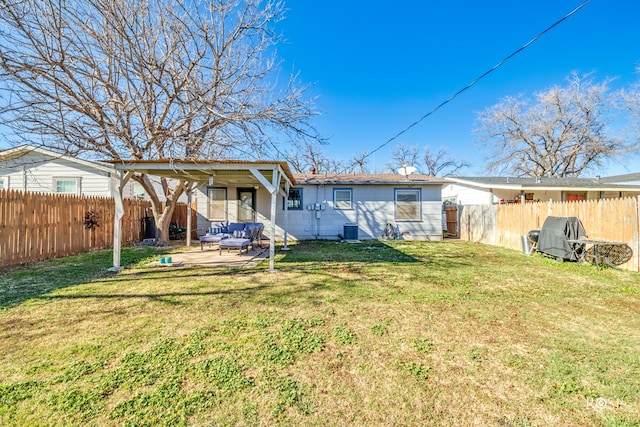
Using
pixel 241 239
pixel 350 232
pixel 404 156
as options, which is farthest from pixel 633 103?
pixel 404 156

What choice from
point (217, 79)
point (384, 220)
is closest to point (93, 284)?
point (217, 79)

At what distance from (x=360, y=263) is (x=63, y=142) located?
7454 millimetres

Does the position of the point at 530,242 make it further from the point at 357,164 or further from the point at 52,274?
the point at 357,164

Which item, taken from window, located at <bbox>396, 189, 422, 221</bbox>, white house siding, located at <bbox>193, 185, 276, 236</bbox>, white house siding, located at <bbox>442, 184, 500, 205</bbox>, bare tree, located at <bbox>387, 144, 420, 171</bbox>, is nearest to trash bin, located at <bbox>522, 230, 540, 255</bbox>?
window, located at <bbox>396, 189, 422, 221</bbox>

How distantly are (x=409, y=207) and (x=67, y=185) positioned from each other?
15.0 meters

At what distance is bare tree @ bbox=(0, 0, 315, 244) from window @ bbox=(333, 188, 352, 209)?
6.11m

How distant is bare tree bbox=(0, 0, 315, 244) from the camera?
499 cm

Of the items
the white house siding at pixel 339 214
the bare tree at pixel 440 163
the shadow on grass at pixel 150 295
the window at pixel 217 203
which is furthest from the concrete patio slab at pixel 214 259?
the bare tree at pixel 440 163

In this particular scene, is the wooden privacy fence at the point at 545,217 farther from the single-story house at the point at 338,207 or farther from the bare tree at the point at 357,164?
the bare tree at the point at 357,164

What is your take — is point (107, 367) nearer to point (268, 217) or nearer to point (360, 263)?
point (360, 263)

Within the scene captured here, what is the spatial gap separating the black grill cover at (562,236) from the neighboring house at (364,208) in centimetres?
498

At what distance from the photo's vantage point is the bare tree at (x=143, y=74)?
4988 mm

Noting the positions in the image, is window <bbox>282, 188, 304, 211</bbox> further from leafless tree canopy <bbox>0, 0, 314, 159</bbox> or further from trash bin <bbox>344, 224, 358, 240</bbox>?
leafless tree canopy <bbox>0, 0, 314, 159</bbox>

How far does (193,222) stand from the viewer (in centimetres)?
1338
